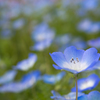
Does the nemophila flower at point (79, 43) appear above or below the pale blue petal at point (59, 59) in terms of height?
above

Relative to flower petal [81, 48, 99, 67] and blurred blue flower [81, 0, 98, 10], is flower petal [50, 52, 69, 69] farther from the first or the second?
blurred blue flower [81, 0, 98, 10]

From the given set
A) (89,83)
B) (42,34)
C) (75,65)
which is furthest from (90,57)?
(42,34)

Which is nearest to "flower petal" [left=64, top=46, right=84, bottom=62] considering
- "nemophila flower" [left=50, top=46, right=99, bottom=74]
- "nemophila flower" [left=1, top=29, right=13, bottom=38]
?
"nemophila flower" [left=50, top=46, right=99, bottom=74]

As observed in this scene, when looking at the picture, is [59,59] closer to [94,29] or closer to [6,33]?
[94,29]

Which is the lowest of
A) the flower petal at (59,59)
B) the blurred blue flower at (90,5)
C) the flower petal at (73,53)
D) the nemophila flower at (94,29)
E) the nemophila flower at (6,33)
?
the flower petal at (59,59)

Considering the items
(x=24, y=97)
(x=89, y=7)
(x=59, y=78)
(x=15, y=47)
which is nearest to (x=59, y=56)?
(x=59, y=78)

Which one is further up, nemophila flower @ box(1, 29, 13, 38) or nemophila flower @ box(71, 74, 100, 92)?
nemophila flower @ box(1, 29, 13, 38)

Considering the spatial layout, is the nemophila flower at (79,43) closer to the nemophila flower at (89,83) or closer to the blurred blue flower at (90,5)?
the blurred blue flower at (90,5)

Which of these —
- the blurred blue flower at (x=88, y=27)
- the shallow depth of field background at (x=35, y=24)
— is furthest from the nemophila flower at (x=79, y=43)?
the blurred blue flower at (x=88, y=27)

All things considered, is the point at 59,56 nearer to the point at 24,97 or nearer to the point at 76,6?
the point at 24,97
